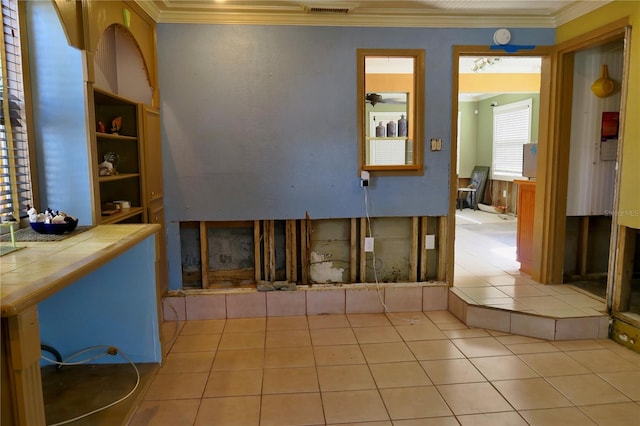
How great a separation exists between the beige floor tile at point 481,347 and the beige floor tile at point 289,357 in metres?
1.05

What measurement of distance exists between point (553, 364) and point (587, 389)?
30cm

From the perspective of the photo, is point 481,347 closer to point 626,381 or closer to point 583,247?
point 626,381

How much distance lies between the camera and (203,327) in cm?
340

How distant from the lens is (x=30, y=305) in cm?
121

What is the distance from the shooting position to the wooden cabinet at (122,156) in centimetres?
292

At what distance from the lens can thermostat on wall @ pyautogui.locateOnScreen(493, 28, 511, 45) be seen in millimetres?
3521

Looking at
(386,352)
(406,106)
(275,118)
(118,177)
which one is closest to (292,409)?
(386,352)

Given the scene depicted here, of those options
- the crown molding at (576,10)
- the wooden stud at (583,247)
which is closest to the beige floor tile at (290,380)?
the wooden stud at (583,247)

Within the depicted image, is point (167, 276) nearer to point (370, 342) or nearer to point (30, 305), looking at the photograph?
point (370, 342)

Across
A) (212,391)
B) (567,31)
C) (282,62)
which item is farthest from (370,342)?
(567,31)

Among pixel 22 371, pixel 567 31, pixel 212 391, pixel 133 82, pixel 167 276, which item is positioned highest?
pixel 567 31

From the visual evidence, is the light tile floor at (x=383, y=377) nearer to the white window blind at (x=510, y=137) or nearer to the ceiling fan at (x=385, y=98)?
the ceiling fan at (x=385, y=98)

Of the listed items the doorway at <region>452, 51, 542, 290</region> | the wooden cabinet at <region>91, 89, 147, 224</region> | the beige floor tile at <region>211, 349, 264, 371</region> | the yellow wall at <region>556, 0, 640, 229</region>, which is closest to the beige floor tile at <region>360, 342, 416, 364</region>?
the beige floor tile at <region>211, 349, 264, 371</region>

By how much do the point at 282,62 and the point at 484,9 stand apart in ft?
5.40
